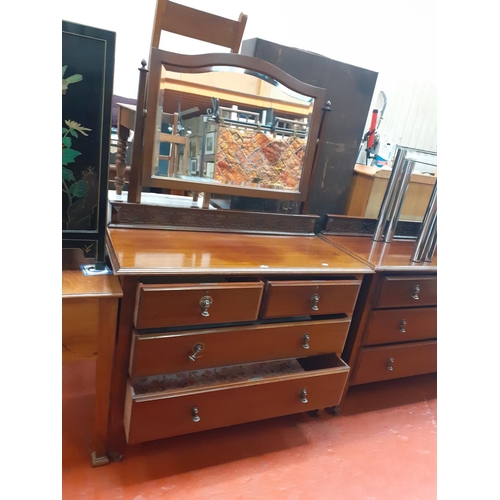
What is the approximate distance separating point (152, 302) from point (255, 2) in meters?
2.08

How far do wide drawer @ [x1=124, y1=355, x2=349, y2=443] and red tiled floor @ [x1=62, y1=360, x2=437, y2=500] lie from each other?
0.16m

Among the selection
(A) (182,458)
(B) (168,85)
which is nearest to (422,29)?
(B) (168,85)

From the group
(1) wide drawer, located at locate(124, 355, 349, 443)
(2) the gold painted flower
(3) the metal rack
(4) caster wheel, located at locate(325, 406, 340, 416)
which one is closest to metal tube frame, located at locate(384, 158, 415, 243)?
(3) the metal rack

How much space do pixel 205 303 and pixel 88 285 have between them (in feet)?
0.97

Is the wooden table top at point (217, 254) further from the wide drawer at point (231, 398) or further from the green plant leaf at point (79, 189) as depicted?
the wide drawer at point (231, 398)

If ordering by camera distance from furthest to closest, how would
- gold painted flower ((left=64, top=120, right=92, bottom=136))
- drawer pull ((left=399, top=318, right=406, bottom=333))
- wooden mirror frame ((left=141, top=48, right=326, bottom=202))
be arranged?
drawer pull ((left=399, top=318, right=406, bottom=333)), wooden mirror frame ((left=141, top=48, right=326, bottom=202)), gold painted flower ((left=64, top=120, right=92, bottom=136))

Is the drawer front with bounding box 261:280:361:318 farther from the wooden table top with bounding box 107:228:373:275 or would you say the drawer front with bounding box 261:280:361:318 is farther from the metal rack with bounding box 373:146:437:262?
the metal rack with bounding box 373:146:437:262

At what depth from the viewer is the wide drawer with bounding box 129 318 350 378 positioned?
928 millimetres

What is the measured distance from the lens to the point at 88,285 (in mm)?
890

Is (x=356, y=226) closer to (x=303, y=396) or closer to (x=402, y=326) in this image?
(x=402, y=326)

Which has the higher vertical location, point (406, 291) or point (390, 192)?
point (390, 192)

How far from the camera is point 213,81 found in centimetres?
114

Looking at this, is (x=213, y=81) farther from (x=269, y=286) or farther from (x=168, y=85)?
(x=269, y=286)

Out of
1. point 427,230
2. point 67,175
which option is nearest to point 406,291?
point 427,230
